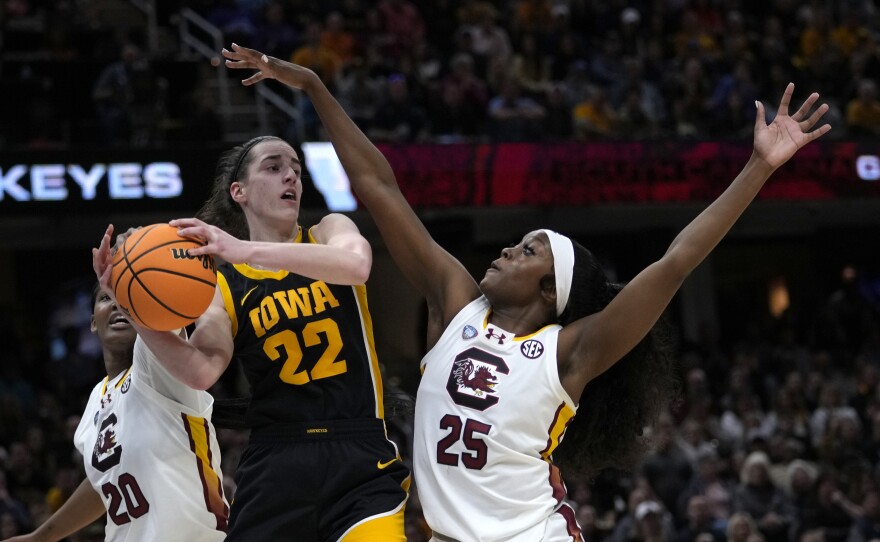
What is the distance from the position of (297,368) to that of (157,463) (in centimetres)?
77

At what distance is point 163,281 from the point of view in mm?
4008

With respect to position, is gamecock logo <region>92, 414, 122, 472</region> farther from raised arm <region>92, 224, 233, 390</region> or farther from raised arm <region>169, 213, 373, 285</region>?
raised arm <region>169, 213, 373, 285</region>

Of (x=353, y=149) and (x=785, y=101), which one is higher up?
(x=785, y=101)

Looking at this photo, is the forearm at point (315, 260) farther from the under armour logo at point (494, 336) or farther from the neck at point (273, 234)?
the under armour logo at point (494, 336)

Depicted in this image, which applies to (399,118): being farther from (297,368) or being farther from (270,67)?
(297,368)

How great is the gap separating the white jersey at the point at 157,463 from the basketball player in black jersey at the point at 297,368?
1.40 ft

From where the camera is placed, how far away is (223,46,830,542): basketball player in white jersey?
4.38 metres

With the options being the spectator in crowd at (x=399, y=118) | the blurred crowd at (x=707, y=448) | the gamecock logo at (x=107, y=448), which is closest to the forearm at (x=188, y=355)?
the gamecock logo at (x=107, y=448)

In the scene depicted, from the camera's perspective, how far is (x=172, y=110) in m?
14.1

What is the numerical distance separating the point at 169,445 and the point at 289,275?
0.85 m

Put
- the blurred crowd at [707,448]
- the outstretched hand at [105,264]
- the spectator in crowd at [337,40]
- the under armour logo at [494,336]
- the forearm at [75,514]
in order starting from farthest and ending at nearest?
the spectator in crowd at [337,40], the blurred crowd at [707,448], the forearm at [75,514], the under armour logo at [494,336], the outstretched hand at [105,264]

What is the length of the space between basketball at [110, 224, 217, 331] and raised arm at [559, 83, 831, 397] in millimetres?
1329

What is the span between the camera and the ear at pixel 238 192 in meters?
4.63

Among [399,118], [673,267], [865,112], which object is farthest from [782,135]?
[865,112]
